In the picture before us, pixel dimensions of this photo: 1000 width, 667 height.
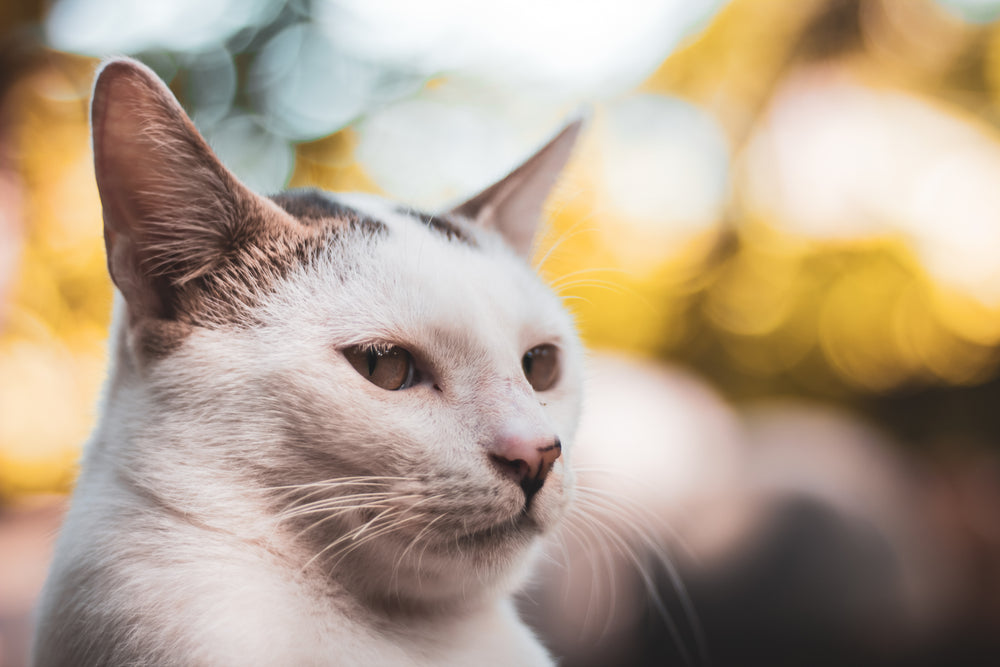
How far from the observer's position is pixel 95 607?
2.78ft

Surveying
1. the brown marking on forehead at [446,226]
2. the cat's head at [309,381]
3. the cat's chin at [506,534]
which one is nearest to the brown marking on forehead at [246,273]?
the cat's head at [309,381]

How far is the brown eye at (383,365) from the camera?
98 centimetres

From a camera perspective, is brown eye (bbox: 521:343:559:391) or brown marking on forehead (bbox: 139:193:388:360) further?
brown eye (bbox: 521:343:559:391)

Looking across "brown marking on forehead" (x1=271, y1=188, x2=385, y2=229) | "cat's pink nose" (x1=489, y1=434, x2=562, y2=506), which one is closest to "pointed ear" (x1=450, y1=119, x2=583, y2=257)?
"brown marking on forehead" (x1=271, y1=188, x2=385, y2=229)

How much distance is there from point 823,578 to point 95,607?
8.17ft

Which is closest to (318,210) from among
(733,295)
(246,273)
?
(246,273)

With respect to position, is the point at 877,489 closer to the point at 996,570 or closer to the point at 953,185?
the point at 996,570

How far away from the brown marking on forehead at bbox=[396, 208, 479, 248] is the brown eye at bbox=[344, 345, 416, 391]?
294mm

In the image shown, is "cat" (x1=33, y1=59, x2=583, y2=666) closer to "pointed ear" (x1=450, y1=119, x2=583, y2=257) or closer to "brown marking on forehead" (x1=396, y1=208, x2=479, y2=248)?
"brown marking on forehead" (x1=396, y1=208, x2=479, y2=248)

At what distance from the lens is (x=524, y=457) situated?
923 millimetres

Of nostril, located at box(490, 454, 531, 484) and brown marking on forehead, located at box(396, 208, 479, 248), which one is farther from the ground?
brown marking on forehead, located at box(396, 208, 479, 248)

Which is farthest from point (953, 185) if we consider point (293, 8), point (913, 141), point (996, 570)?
point (293, 8)

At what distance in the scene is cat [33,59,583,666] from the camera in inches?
33.9

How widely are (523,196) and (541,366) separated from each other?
0.42m
